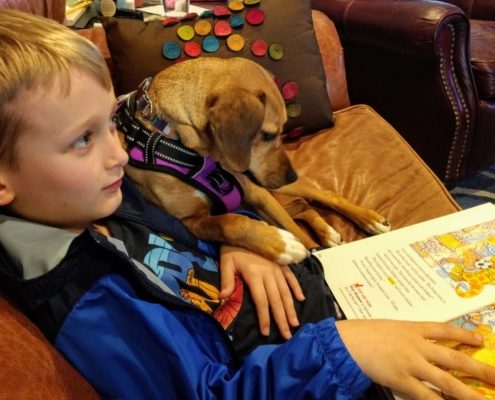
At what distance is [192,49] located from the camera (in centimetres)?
157

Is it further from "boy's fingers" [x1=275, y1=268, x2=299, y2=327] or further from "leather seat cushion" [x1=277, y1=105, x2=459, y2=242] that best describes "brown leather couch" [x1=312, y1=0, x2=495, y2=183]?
"boy's fingers" [x1=275, y1=268, x2=299, y2=327]

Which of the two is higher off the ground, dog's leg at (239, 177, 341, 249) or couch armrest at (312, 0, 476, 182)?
couch armrest at (312, 0, 476, 182)

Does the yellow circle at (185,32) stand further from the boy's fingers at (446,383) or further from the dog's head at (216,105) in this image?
the boy's fingers at (446,383)

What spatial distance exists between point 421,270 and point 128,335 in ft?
2.15

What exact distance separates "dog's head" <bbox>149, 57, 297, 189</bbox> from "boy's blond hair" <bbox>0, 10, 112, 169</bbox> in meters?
0.47

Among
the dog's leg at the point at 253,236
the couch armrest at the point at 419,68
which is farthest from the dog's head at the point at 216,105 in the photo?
the couch armrest at the point at 419,68

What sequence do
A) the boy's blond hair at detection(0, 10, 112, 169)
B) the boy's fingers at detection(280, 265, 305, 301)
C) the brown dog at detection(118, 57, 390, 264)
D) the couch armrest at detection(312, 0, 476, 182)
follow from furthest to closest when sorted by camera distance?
the couch armrest at detection(312, 0, 476, 182)
the brown dog at detection(118, 57, 390, 264)
the boy's fingers at detection(280, 265, 305, 301)
the boy's blond hair at detection(0, 10, 112, 169)

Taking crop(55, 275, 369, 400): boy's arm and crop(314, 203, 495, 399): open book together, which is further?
crop(314, 203, 495, 399): open book

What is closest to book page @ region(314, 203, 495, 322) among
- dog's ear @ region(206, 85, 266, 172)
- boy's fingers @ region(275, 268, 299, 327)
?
boy's fingers @ region(275, 268, 299, 327)

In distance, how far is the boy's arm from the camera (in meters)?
0.66

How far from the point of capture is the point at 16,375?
56 centimetres

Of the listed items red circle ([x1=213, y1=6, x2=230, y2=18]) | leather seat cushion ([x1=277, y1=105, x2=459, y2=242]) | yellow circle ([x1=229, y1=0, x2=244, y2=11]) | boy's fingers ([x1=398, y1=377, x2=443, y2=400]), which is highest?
yellow circle ([x1=229, y1=0, x2=244, y2=11])

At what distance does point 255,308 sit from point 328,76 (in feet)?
4.19

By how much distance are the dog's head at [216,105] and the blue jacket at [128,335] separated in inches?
20.5
